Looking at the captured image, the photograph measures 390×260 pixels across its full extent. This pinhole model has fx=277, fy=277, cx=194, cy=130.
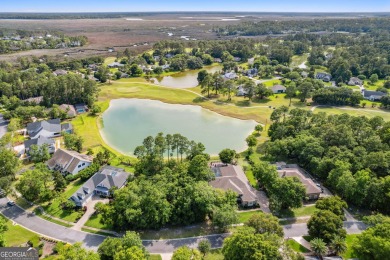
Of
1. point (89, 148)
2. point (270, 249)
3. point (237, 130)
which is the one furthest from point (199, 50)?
point (270, 249)

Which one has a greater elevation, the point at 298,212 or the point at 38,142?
the point at 38,142

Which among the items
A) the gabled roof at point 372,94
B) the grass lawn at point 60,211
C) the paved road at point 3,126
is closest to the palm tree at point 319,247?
the grass lawn at point 60,211

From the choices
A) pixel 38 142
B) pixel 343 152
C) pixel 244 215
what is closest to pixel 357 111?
pixel 343 152

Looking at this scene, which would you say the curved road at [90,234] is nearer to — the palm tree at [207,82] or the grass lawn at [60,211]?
the grass lawn at [60,211]

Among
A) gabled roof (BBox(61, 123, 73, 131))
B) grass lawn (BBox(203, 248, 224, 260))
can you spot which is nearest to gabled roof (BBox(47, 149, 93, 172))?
gabled roof (BBox(61, 123, 73, 131))

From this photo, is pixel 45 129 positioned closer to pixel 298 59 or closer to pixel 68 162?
pixel 68 162

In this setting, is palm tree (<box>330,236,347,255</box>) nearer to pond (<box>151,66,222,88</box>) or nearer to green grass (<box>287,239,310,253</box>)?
green grass (<box>287,239,310,253</box>)
